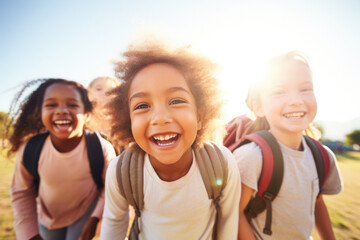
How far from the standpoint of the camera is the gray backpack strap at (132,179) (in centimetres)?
135

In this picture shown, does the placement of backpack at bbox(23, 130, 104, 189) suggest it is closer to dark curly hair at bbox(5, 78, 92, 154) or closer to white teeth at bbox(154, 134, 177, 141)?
dark curly hair at bbox(5, 78, 92, 154)

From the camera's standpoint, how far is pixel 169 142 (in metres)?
1.27

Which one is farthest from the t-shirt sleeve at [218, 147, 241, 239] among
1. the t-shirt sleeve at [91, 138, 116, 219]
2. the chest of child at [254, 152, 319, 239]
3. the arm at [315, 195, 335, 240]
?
the t-shirt sleeve at [91, 138, 116, 219]

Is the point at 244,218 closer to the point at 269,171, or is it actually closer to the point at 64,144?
the point at 269,171


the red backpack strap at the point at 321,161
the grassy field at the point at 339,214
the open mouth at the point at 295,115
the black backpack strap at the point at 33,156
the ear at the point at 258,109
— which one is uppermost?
the ear at the point at 258,109

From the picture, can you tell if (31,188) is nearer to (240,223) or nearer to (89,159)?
(89,159)

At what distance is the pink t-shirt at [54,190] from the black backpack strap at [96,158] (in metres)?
0.06

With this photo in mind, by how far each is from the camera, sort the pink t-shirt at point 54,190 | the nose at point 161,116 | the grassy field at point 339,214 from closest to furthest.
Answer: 1. the nose at point 161,116
2. the pink t-shirt at point 54,190
3. the grassy field at point 339,214

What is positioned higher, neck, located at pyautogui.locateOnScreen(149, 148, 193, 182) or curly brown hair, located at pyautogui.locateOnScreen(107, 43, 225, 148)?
curly brown hair, located at pyautogui.locateOnScreen(107, 43, 225, 148)

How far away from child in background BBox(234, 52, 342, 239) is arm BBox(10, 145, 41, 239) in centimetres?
238

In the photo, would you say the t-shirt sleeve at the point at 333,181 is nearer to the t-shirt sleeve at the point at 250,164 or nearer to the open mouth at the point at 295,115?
the open mouth at the point at 295,115

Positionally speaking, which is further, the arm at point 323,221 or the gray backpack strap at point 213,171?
the arm at point 323,221

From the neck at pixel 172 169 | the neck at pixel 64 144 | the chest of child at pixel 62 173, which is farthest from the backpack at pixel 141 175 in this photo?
the neck at pixel 64 144

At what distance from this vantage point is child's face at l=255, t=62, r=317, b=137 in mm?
1543
